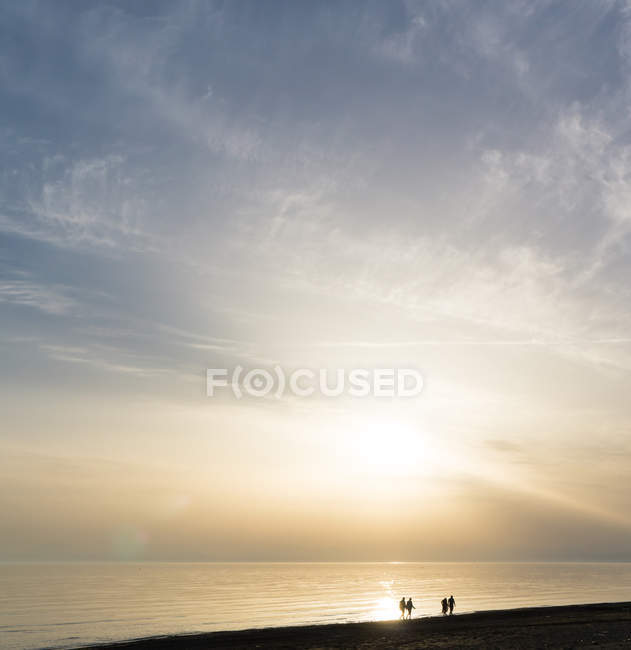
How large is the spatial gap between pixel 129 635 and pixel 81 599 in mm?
63437

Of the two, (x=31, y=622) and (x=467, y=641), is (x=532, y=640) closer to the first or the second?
(x=467, y=641)

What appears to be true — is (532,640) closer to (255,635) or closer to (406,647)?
(406,647)

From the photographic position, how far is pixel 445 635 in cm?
4456

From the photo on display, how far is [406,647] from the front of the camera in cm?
3891

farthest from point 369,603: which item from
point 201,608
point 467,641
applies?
point 467,641

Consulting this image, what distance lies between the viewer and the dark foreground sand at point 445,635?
38.8 metres

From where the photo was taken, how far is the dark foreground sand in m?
38.8

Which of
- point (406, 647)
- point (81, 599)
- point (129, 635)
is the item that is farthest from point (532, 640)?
point (81, 599)

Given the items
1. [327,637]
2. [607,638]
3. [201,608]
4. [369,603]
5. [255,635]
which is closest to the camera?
[607,638]

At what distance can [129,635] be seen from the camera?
185 ft

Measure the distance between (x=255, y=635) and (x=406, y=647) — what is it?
54.6 ft

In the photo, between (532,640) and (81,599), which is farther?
(81,599)

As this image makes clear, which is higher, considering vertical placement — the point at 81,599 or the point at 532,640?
the point at 532,640

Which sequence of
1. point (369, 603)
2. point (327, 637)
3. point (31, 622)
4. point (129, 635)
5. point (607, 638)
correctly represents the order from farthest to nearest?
point (369, 603) → point (31, 622) → point (129, 635) → point (327, 637) → point (607, 638)
